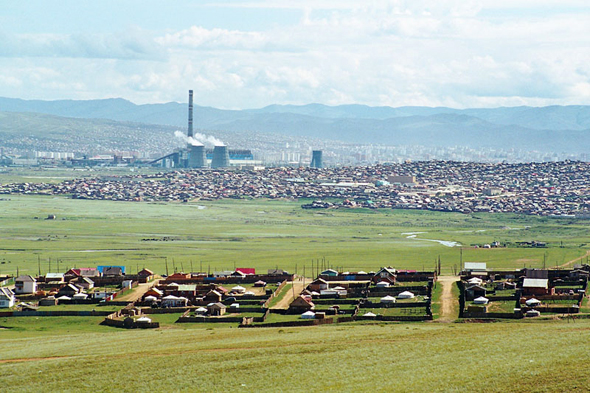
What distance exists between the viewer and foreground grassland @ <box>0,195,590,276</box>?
81.2 metres

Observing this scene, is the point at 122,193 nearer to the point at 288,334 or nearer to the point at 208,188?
the point at 208,188

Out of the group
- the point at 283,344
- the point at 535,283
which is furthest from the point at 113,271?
the point at 283,344

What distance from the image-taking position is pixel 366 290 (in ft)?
192

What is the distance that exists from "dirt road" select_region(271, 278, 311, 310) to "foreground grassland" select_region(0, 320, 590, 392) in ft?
46.6

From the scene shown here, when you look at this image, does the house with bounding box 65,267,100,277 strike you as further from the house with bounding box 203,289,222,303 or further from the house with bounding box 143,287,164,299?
the house with bounding box 203,289,222,303

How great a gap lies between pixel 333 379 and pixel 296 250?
60.9 m

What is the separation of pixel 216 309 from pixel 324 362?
69.5 ft

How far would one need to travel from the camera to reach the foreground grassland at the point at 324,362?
2866 cm

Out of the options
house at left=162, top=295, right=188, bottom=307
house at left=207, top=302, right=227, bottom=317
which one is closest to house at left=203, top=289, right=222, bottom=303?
house at left=162, top=295, right=188, bottom=307

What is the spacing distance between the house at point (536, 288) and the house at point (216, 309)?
17.1 metres

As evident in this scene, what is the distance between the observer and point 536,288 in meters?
55.4

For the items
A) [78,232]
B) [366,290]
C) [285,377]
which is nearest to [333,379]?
[285,377]

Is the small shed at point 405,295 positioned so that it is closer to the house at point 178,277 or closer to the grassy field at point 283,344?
the grassy field at point 283,344

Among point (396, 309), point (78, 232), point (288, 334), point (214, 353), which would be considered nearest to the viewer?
point (214, 353)
